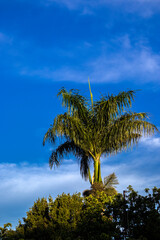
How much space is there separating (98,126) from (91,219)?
592cm

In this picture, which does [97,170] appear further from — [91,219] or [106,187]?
[91,219]

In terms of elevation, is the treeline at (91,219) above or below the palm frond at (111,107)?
below

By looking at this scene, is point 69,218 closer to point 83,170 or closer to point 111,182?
point 111,182

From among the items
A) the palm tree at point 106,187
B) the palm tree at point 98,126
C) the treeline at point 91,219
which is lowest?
the treeline at point 91,219

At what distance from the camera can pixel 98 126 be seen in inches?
771

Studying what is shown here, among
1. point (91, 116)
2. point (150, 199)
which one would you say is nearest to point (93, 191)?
point (150, 199)

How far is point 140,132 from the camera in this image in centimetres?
1902

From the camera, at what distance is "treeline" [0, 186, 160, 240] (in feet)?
48.9

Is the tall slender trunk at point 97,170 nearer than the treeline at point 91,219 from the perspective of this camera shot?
No

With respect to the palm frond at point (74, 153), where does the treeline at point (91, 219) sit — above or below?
below

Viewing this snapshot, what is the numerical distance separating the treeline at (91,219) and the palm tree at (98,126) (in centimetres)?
358

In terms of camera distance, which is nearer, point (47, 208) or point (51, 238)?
point (51, 238)

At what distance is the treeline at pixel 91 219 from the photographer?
14.9 meters

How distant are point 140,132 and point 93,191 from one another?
14.2ft
